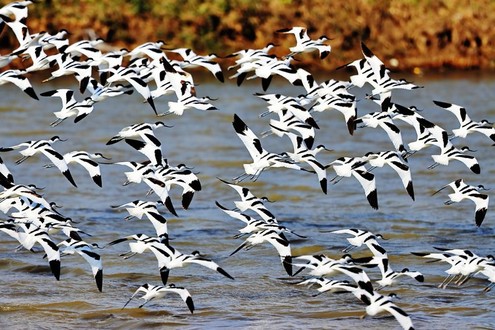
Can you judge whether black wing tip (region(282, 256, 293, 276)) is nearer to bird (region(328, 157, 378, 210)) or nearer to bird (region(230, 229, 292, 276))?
bird (region(230, 229, 292, 276))

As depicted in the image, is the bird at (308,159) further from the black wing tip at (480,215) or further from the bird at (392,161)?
the black wing tip at (480,215)

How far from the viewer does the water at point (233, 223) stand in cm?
1235

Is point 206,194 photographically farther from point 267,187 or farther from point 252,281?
point 252,281

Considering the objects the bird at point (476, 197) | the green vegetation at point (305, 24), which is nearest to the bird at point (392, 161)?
the bird at point (476, 197)

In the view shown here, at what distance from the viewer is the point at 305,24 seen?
100ft

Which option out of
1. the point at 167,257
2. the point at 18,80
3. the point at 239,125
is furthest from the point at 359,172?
the point at 18,80

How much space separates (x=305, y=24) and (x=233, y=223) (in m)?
14.4

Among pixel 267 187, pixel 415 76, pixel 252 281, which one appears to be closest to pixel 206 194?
pixel 267 187

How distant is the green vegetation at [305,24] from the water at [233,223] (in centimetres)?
141

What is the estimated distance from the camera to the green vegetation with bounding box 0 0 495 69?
2944 cm

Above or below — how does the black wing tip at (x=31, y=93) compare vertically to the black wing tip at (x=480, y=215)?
above

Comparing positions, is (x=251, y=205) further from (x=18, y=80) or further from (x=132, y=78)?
(x=18, y=80)

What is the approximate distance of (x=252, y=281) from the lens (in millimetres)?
13773

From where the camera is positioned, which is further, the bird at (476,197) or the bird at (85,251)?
the bird at (476,197)
